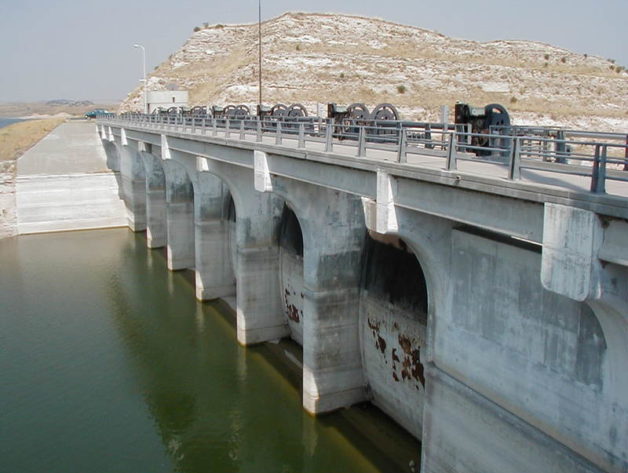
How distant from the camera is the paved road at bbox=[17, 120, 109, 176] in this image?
180ft

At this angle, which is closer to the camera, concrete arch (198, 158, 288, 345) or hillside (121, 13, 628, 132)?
concrete arch (198, 158, 288, 345)

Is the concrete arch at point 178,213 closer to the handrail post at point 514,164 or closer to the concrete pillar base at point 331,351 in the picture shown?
the concrete pillar base at point 331,351

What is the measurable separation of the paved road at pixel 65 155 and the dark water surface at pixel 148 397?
838 inches

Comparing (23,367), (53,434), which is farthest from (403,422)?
(23,367)

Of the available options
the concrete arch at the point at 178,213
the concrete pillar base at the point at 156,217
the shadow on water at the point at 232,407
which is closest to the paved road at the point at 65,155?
the concrete pillar base at the point at 156,217

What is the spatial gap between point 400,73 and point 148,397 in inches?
2526

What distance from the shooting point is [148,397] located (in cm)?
2291

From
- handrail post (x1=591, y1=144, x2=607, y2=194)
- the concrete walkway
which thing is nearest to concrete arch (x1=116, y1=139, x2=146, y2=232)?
the concrete walkway

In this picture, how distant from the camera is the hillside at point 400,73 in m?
69.2

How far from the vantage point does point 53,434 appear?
20141 millimetres

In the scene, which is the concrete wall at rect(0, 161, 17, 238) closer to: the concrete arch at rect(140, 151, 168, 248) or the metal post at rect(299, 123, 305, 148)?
the concrete arch at rect(140, 151, 168, 248)

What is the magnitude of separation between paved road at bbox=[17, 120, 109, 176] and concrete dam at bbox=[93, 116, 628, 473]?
3517 cm

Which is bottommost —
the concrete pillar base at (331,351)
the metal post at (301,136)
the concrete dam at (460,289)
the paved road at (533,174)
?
the concrete pillar base at (331,351)

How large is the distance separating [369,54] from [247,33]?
31700mm
